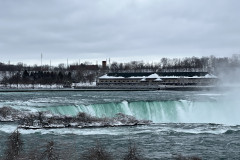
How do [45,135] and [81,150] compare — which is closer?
[81,150]

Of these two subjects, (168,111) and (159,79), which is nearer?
(168,111)

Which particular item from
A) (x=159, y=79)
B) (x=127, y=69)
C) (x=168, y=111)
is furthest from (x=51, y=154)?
(x=127, y=69)

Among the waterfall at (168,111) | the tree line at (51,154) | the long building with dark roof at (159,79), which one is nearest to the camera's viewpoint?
the tree line at (51,154)

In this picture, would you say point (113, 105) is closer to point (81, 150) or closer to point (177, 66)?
point (81, 150)

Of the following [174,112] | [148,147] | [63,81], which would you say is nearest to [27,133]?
[148,147]

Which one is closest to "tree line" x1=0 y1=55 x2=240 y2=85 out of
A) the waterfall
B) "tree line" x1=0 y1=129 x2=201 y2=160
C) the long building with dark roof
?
the long building with dark roof

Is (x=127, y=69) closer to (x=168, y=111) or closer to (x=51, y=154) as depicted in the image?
(x=168, y=111)

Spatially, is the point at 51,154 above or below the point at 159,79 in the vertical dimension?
below

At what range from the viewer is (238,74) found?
323ft

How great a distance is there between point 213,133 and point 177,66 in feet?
415

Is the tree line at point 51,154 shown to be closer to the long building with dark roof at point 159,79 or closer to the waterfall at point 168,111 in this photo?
the waterfall at point 168,111

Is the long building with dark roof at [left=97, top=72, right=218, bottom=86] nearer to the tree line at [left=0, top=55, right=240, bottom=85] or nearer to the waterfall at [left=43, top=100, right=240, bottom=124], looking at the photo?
the tree line at [left=0, top=55, right=240, bottom=85]

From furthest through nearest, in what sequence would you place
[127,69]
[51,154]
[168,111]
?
[127,69] → [168,111] → [51,154]

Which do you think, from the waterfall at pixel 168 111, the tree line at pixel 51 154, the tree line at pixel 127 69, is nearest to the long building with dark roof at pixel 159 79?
Result: the tree line at pixel 127 69
